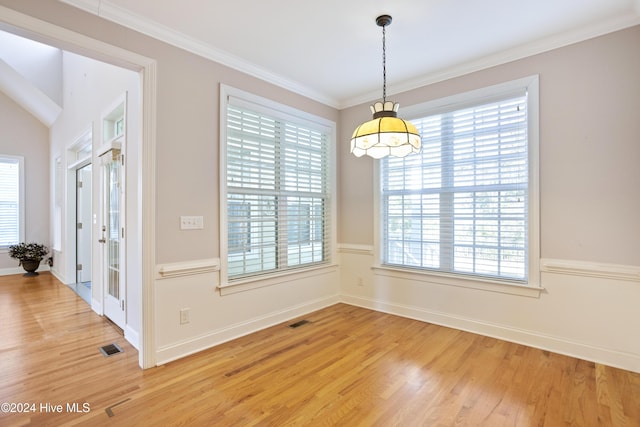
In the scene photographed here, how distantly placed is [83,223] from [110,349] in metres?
3.55

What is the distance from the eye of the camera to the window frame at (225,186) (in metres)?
3.06

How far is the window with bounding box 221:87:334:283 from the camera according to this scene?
321 centimetres

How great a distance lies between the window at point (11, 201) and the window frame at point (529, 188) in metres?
Answer: 7.56

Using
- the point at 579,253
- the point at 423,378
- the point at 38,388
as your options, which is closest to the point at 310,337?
the point at 423,378

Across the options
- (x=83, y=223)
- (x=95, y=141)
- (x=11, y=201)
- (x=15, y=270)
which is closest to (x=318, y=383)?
(x=95, y=141)

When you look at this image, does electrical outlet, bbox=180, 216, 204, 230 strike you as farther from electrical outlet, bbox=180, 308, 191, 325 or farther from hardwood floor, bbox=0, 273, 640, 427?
hardwood floor, bbox=0, 273, 640, 427

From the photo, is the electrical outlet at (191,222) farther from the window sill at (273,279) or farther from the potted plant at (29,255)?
the potted plant at (29,255)

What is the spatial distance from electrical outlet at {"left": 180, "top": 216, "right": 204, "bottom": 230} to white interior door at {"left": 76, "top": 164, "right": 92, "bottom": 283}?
12.3ft

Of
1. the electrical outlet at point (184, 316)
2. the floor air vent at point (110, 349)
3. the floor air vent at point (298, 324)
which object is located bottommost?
the floor air vent at point (110, 349)

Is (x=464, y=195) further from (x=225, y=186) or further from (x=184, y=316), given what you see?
(x=184, y=316)

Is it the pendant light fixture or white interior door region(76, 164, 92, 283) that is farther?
white interior door region(76, 164, 92, 283)

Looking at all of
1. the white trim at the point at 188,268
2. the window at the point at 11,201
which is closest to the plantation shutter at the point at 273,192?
the white trim at the point at 188,268

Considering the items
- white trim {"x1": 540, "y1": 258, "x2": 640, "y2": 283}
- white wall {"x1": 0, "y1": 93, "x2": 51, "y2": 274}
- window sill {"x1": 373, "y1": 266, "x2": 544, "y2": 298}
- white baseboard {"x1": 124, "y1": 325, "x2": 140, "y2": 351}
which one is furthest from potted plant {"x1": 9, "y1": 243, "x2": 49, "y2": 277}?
white trim {"x1": 540, "y1": 258, "x2": 640, "y2": 283}

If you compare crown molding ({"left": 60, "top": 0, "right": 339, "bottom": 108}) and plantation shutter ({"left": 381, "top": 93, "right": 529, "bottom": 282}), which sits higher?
crown molding ({"left": 60, "top": 0, "right": 339, "bottom": 108})
